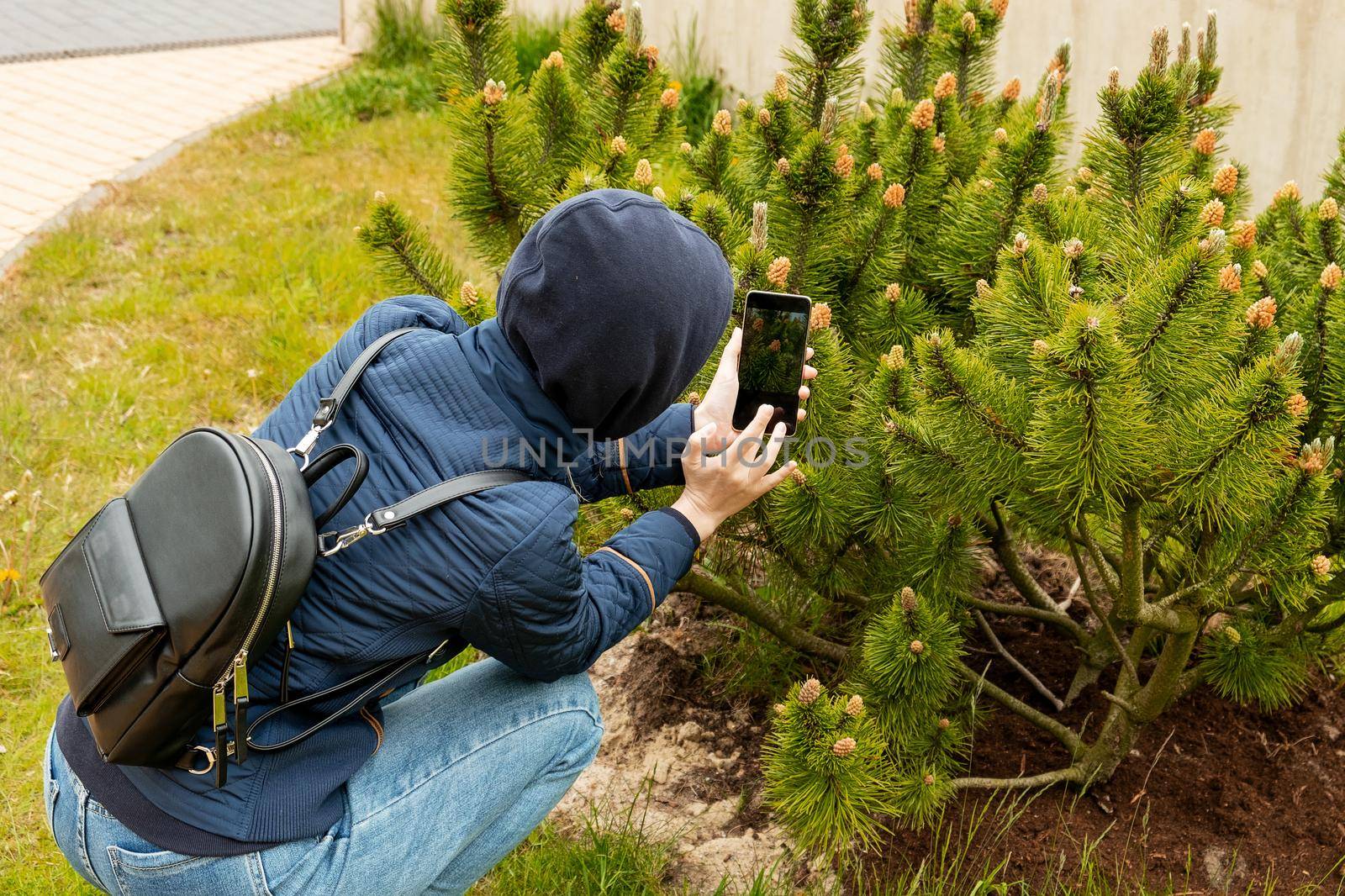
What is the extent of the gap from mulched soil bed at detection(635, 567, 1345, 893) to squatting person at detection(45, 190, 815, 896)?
0.77 m

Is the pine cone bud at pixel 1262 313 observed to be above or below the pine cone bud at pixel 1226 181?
below

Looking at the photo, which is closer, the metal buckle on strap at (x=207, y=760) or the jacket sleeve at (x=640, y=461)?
the metal buckle on strap at (x=207, y=760)

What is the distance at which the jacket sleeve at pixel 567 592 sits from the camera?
1.60 m

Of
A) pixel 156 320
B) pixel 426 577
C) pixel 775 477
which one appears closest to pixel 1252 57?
pixel 775 477

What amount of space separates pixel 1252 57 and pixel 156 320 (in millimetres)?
3962

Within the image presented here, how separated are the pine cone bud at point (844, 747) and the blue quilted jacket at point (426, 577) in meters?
0.35

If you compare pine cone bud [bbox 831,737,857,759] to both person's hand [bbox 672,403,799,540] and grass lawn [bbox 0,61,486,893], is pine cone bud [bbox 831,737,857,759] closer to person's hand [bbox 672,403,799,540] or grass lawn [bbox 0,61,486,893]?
person's hand [bbox 672,403,799,540]

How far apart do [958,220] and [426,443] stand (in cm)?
111

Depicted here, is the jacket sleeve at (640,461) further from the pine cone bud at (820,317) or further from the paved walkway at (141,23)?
the paved walkway at (141,23)

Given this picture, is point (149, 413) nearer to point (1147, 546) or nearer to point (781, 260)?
point (781, 260)

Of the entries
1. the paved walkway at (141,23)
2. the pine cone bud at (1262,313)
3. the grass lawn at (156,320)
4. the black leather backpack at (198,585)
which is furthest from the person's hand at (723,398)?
the paved walkway at (141,23)

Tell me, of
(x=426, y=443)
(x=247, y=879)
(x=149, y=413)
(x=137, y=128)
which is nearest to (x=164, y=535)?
(x=426, y=443)

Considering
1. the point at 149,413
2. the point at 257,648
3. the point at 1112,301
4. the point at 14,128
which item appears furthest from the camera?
the point at 14,128

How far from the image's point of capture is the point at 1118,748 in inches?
90.9
